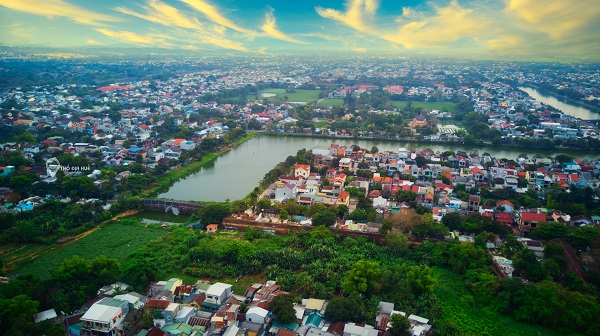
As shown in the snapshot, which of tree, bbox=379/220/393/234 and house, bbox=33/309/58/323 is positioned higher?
tree, bbox=379/220/393/234

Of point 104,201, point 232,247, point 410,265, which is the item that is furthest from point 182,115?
point 410,265

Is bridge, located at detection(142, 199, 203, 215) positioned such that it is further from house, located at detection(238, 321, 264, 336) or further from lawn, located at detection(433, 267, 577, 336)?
lawn, located at detection(433, 267, 577, 336)

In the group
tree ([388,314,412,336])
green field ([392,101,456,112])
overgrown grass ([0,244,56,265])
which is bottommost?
overgrown grass ([0,244,56,265])

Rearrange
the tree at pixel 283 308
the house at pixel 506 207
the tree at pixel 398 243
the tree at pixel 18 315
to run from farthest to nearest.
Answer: the house at pixel 506 207 → the tree at pixel 398 243 → the tree at pixel 283 308 → the tree at pixel 18 315

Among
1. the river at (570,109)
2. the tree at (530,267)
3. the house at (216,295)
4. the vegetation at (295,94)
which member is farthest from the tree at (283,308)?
the vegetation at (295,94)

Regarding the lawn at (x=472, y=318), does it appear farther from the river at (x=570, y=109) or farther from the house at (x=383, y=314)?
the river at (x=570, y=109)

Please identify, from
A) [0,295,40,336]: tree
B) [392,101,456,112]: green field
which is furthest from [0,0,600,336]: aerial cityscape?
[392,101,456,112]: green field

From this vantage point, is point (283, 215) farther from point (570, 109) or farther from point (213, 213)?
point (570, 109)

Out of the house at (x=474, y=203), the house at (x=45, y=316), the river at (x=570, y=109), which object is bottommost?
the house at (x=45, y=316)
